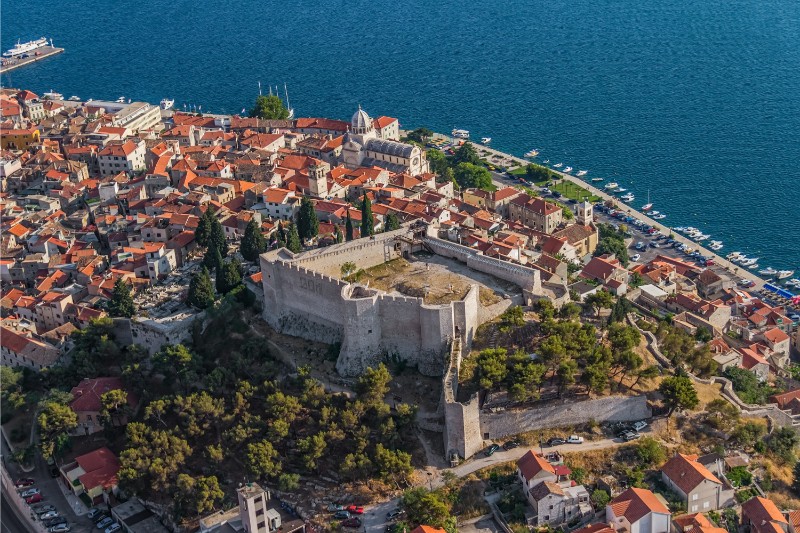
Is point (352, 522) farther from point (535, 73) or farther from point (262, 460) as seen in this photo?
point (535, 73)

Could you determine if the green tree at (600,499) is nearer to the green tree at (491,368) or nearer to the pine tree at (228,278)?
the green tree at (491,368)

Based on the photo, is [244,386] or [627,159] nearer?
[244,386]

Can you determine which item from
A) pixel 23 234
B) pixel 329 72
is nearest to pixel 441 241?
pixel 23 234

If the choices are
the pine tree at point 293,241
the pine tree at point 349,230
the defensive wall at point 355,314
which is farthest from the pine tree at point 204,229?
the defensive wall at point 355,314

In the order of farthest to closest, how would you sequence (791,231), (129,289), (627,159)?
(627,159)
(791,231)
(129,289)

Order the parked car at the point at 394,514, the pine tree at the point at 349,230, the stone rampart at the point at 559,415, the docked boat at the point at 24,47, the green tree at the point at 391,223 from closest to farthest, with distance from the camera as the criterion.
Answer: the parked car at the point at 394,514 < the stone rampart at the point at 559,415 < the green tree at the point at 391,223 < the pine tree at the point at 349,230 < the docked boat at the point at 24,47

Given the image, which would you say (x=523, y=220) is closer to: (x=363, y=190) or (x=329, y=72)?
(x=363, y=190)

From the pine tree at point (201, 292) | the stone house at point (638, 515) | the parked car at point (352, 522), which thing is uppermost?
the pine tree at point (201, 292)
